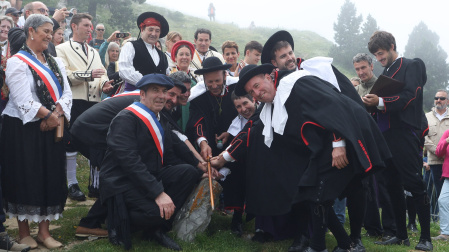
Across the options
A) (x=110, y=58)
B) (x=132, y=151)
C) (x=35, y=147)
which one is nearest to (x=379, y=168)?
(x=132, y=151)

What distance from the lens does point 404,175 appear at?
5.57 metres

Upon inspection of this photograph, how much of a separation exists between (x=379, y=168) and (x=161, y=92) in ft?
7.68

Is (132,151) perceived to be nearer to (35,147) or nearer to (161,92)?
(161,92)

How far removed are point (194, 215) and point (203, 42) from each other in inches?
159

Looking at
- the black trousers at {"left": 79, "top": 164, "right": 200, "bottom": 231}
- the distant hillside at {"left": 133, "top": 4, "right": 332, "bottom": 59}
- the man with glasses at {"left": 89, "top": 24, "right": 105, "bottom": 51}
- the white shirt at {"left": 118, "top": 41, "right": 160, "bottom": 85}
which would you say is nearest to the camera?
the black trousers at {"left": 79, "top": 164, "right": 200, "bottom": 231}

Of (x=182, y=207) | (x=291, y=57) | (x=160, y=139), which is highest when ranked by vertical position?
(x=291, y=57)

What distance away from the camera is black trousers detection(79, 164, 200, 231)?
16.0 feet

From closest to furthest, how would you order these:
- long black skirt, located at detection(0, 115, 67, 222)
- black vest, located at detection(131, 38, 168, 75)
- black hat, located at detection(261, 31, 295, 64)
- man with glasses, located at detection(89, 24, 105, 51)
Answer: long black skirt, located at detection(0, 115, 67, 222), black hat, located at detection(261, 31, 295, 64), black vest, located at detection(131, 38, 168, 75), man with glasses, located at detection(89, 24, 105, 51)

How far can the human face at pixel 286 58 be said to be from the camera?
555cm

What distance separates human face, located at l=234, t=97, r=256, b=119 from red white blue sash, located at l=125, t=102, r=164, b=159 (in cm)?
127

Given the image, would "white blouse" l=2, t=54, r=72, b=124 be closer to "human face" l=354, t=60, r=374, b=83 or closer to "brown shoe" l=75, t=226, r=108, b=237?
"brown shoe" l=75, t=226, r=108, b=237

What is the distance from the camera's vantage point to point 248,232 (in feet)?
19.7

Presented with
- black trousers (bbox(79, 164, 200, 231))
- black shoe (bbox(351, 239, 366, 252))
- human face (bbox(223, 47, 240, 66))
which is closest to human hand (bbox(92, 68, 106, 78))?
black trousers (bbox(79, 164, 200, 231))

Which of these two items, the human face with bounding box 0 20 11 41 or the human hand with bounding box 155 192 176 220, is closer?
the human hand with bounding box 155 192 176 220
